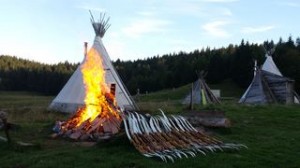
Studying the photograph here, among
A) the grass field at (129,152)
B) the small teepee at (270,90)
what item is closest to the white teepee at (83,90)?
the grass field at (129,152)

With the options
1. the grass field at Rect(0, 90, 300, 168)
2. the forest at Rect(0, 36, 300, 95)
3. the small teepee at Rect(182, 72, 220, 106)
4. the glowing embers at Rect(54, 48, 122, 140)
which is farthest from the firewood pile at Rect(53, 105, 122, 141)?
the forest at Rect(0, 36, 300, 95)

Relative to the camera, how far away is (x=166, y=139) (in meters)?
13.9

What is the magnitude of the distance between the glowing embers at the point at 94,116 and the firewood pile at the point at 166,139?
6.11 feet

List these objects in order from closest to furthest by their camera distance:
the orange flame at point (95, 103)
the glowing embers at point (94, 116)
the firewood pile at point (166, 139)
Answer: the firewood pile at point (166, 139) → the glowing embers at point (94, 116) → the orange flame at point (95, 103)

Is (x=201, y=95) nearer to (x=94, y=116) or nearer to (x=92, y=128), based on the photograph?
(x=94, y=116)

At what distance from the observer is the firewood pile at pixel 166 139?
41.1 ft

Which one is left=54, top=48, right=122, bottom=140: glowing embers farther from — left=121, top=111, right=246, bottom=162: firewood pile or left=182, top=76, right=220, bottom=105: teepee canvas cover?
left=182, top=76, right=220, bottom=105: teepee canvas cover

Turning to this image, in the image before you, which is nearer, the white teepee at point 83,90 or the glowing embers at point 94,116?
the glowing embers at point 94,116

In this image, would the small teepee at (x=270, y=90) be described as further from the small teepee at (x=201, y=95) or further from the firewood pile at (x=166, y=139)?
the firewood pile at (x=166, y=139)

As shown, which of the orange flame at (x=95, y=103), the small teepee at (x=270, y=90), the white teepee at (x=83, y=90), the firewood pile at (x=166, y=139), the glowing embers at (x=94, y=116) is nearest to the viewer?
the firewood pile at (x=166, y=139)

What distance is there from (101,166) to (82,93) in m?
17.9

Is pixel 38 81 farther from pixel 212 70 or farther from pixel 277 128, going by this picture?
pixel 277 128

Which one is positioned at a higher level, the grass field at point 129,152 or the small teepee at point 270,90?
the small teepee at point 270,90

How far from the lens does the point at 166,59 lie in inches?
4934
